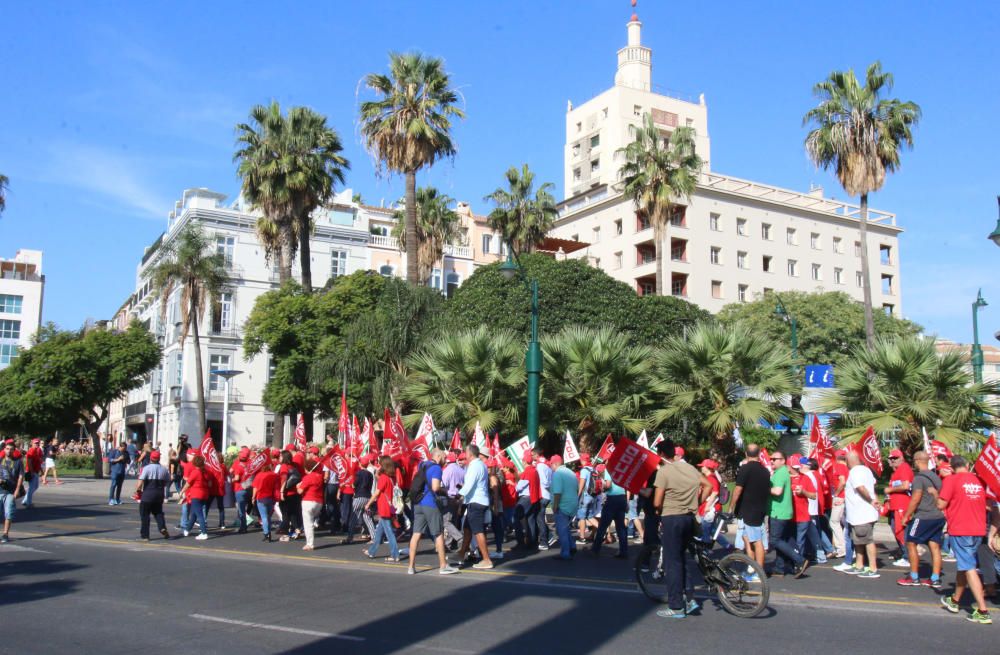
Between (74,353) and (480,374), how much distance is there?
2764cm

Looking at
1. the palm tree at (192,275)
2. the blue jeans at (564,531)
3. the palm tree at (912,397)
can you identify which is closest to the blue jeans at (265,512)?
the blue jeans at (564,531)

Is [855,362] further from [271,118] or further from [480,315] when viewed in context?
[271,118]

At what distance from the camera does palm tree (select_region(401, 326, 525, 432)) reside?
923 inches

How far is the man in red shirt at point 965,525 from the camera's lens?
8688mm

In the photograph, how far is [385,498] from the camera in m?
13.0

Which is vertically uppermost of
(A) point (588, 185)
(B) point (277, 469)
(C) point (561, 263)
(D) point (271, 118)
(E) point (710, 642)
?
(A) point (588, 185)

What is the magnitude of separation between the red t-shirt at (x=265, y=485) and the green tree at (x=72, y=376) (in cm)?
2858

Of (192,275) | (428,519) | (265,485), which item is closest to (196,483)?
(265,485)

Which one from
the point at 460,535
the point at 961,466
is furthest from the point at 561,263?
the point at 961,466

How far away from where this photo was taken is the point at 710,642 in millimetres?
7746

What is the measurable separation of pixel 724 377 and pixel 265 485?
11.3 metres

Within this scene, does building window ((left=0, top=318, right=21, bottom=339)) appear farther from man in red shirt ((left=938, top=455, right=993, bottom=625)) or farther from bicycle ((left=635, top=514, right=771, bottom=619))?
man in red shirt ((left=938, top=455, right=993, bottom=625))

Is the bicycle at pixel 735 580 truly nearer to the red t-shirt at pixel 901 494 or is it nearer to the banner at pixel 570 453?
the red t-shirt at pixel 901 494

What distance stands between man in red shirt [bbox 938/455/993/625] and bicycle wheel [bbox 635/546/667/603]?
115 inches
